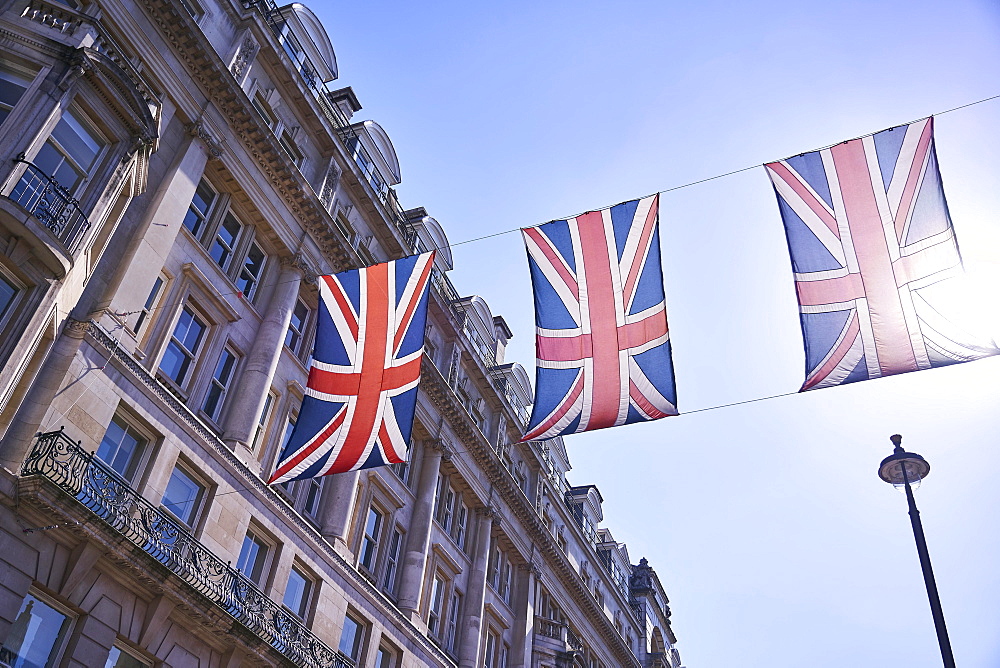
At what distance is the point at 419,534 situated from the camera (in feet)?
113

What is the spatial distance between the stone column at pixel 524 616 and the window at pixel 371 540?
1184 centimetres

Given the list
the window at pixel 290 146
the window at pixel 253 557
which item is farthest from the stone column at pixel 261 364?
the window at pixel 290 146

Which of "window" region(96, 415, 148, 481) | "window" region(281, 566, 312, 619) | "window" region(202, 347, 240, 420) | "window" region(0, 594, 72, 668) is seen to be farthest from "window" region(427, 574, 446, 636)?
"window" region(0, 594, 72, 668)

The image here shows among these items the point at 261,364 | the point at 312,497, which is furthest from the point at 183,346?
the point at 312,497

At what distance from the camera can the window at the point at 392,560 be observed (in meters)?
32.8

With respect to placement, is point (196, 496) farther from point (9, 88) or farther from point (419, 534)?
point (419, 534)

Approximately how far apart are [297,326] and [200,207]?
5430mm

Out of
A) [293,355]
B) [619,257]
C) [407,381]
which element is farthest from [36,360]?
[619,257]

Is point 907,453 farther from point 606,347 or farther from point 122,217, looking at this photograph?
point 122,217

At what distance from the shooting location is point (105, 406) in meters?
21.2

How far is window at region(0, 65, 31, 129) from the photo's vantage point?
62.8 ft

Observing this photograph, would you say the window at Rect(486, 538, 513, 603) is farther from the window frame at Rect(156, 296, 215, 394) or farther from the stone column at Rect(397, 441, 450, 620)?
the window frame at Rect(156, 296, 215, 394)

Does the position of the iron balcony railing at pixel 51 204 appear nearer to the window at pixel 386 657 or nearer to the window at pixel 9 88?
the window at pixel 9 88

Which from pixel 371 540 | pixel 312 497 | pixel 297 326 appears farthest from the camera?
pixel 371 540
